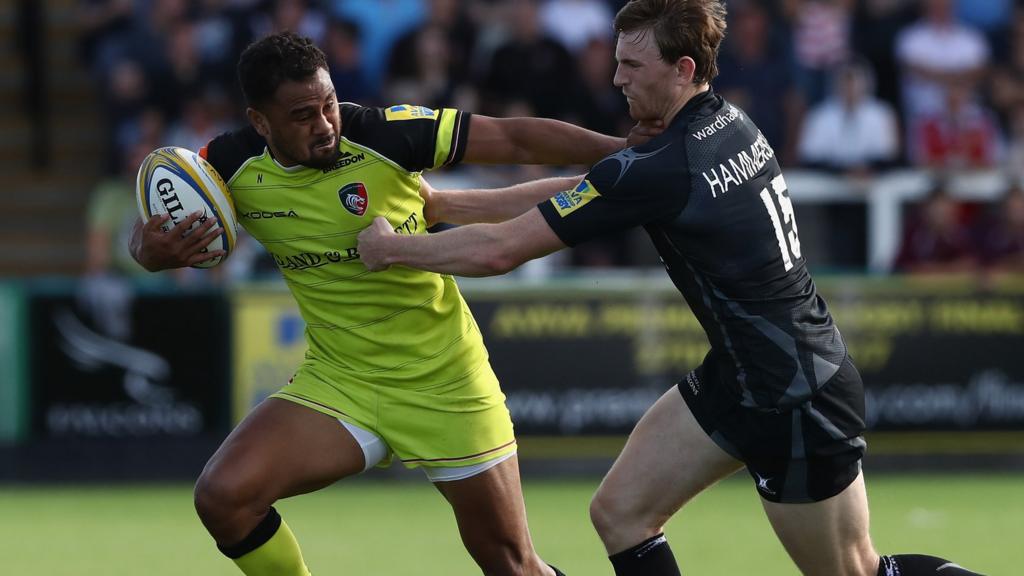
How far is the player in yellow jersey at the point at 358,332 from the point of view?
5.14 m

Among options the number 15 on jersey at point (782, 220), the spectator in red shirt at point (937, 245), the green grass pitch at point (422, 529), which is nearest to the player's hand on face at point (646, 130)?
the number 15 on jersey at point (782, 220)

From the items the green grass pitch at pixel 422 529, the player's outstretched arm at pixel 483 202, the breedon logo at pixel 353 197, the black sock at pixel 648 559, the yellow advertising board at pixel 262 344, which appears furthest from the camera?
the yellow advertising board at pixel 262 344

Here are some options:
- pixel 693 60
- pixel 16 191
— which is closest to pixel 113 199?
pixel 16 191

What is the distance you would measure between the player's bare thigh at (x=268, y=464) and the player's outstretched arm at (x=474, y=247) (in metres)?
0.69

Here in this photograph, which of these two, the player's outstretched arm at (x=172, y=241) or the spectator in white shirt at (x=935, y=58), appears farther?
the spectator in white shirt at (x=935, y=58)

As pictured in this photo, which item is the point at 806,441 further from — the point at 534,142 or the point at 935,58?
the point at 935,58

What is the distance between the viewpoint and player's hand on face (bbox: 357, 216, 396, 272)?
4.95 m

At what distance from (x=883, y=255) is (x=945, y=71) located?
1846 mm

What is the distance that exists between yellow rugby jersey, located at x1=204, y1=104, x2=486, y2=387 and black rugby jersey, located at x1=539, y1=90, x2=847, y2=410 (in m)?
0.76

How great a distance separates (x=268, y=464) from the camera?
16.8 feet

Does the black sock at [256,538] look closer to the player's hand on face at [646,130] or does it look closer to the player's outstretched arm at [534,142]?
the player's outstretched arm at [534,142]

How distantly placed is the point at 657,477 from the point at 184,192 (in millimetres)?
1832

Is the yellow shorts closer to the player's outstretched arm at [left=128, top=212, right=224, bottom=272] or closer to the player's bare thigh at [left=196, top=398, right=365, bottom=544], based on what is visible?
the player's bare thigh at [left=196, top=398, right=365, bottom=544]

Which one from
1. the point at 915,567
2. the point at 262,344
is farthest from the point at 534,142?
the point at 262,344
